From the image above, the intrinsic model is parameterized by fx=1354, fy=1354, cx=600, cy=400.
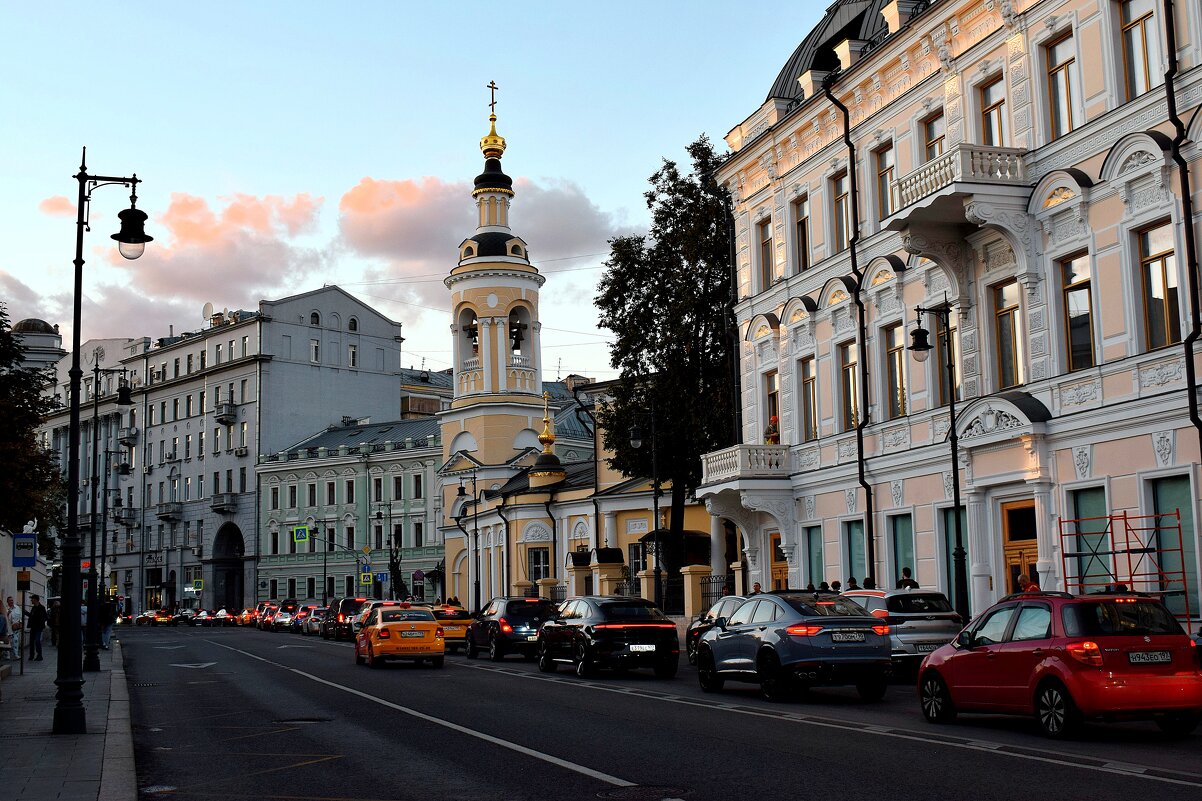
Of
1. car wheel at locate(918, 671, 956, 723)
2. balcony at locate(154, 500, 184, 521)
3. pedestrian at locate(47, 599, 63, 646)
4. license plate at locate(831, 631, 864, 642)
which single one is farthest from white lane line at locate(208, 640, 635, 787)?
balcony at locate(154, 500, 184, 521)

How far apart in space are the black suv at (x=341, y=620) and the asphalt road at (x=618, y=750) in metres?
33.3

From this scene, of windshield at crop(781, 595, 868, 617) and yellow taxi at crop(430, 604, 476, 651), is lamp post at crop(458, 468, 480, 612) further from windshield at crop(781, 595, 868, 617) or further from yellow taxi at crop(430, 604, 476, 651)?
windshield at crop(781, 595, 868, 617)

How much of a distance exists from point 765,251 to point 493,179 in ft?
144

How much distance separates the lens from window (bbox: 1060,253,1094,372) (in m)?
24.5

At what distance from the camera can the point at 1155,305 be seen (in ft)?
74.8

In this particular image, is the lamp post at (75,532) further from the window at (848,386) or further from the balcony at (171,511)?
the balcony at (171,511)

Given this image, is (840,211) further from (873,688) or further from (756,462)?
(873,688)

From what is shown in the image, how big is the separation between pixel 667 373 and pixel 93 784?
3494cm

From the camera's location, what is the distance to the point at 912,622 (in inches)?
902

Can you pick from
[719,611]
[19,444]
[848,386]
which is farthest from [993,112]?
[19,444]

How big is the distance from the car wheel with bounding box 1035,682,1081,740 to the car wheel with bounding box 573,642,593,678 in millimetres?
13593

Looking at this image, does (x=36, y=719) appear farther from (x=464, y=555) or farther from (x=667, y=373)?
(x=464, y=555)

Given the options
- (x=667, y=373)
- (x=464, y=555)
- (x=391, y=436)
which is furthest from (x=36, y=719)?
(x=391, y=436)

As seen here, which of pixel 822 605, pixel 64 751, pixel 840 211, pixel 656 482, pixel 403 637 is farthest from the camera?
pixel 656 482
